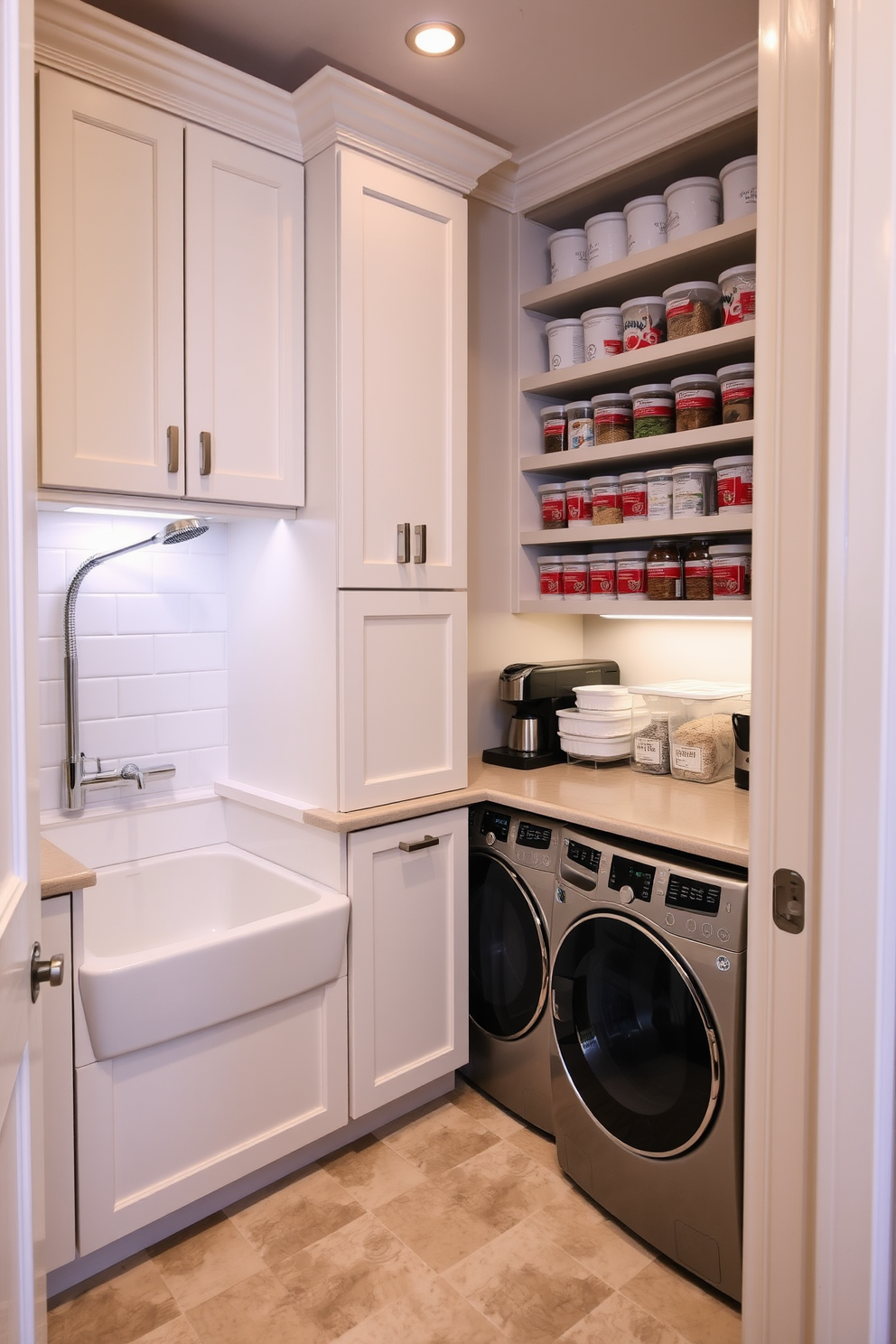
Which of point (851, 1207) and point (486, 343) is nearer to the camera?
point (851, 1207)

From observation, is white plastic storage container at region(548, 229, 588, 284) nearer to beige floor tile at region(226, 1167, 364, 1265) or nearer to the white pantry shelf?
the white pantry shelf

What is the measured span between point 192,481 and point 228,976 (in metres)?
1.08

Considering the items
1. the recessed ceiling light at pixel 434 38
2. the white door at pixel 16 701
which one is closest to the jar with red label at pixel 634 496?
the recessed ceiling light at pixel 434 38

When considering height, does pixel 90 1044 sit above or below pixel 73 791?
below

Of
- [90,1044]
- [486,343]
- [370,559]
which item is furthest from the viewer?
[486,343]

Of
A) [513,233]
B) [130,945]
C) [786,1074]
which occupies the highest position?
[513,233]

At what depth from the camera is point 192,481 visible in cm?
192

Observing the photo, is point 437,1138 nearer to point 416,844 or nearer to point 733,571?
point 416,844

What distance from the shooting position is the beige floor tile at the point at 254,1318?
1.59 metres

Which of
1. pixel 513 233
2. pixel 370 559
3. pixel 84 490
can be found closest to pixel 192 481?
pixel 84 490

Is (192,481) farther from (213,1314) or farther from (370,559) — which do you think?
(213,1314)

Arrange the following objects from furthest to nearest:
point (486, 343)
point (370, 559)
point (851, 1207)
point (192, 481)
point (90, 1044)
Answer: point (486, 343) < point (370, 559) < point (192, 481) < point (90, 1044) < point (851, 1207)

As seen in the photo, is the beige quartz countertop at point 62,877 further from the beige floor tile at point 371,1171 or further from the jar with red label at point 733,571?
the jar with red label at point 733,571

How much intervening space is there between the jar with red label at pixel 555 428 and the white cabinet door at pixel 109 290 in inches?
46.8
